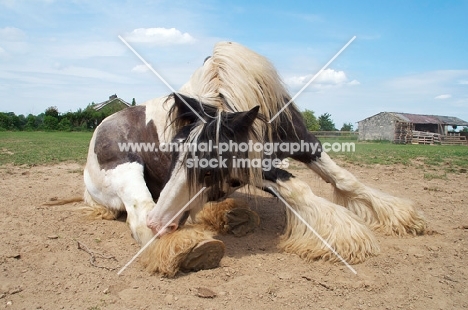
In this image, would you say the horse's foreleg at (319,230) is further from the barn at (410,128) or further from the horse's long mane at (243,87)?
the barn at (410,128)

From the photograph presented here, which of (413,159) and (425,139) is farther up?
(425,139)

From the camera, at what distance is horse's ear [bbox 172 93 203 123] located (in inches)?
112

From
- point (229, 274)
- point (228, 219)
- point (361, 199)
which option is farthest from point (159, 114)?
point (361, 199)

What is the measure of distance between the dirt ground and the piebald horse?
0.19 metres

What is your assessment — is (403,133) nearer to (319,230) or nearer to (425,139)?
(425,139)

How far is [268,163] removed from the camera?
3.50 metres

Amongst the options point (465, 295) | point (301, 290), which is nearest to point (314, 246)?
point (301, 290)

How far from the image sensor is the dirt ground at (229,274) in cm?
228

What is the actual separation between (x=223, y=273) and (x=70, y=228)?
6.47 ft

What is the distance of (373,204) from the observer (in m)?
4.11

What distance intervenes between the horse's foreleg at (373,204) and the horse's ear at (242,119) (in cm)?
181

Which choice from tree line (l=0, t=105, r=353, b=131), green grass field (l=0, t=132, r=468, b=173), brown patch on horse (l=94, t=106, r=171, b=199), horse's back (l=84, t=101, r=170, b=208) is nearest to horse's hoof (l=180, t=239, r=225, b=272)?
horse's back (l=84, t=101, r=170, b=208)

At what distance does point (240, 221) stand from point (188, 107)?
1387 millimetres

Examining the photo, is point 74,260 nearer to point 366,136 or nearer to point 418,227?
point 418,227
